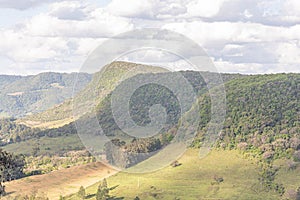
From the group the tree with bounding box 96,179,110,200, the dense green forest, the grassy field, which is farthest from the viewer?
the dense green forest

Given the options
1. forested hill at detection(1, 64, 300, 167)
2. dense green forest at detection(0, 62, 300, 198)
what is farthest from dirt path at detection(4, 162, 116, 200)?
forested hill at detection(1, 64, 300, 167)

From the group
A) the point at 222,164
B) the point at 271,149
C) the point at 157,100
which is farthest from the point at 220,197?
the point at 157,100

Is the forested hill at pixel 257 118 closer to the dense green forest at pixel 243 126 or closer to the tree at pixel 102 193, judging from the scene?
the dense green forest at pixel 243 126

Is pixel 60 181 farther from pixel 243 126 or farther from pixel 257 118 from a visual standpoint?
pixel 257 118

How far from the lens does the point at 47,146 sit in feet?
646

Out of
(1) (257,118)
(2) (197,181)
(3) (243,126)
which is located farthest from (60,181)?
(1) (257,118)

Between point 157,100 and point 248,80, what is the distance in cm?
3101

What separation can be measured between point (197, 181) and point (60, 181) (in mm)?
35774

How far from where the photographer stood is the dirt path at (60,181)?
125m

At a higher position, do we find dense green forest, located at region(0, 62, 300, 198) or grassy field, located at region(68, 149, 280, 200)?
dense green forest, located at region(0, 62, 300, 198)

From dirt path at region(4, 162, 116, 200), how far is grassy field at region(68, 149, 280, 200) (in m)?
6.27

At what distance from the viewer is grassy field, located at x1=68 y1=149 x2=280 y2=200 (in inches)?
4498

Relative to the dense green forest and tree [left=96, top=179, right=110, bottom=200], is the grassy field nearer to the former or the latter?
tree [left=96, top=179, right=110, bottom=200]

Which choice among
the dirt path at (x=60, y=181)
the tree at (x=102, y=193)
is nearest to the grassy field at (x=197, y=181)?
the tree at (x=102, y=193)
